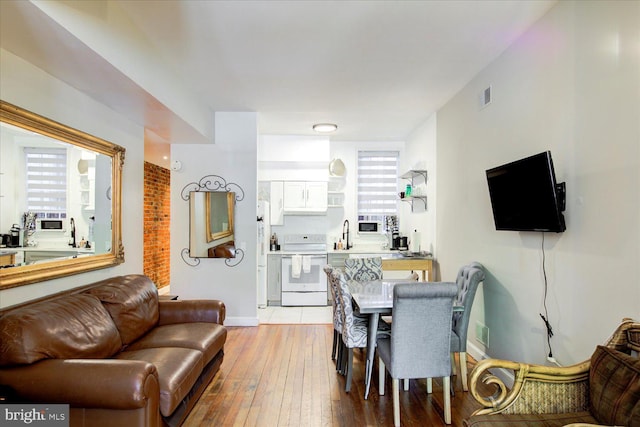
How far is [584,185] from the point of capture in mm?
2121

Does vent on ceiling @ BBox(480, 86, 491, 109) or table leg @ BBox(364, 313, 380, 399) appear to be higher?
vent on ceiling @ BBox(480, 86, 491, 109)

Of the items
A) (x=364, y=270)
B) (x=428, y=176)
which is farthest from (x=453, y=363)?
(x=428, y=176)

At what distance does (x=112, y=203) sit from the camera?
321 centimetres

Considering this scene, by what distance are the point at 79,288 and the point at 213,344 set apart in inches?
43.7

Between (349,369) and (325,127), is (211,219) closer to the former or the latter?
(325,127)

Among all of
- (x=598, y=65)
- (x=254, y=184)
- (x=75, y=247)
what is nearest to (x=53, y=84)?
(x=75, y=247)

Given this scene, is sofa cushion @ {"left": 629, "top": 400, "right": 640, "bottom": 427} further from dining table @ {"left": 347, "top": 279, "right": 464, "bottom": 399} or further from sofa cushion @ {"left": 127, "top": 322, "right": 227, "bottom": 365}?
sofa cushion @ {"left": 127, "top": 322, "right": 227, "bottom": 365}

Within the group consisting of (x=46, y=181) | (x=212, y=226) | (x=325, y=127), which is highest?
(x=325, y=127)

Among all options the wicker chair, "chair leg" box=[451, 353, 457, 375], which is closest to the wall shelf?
"chair leg" box=[451, 353, 457, 375]

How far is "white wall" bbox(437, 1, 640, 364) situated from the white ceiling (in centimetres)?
34

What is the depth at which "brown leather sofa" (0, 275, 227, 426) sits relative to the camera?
1.83 metres

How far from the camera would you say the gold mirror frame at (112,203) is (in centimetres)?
215

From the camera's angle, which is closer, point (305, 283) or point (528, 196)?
point (528, 196)

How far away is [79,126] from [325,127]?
3.31 metres
